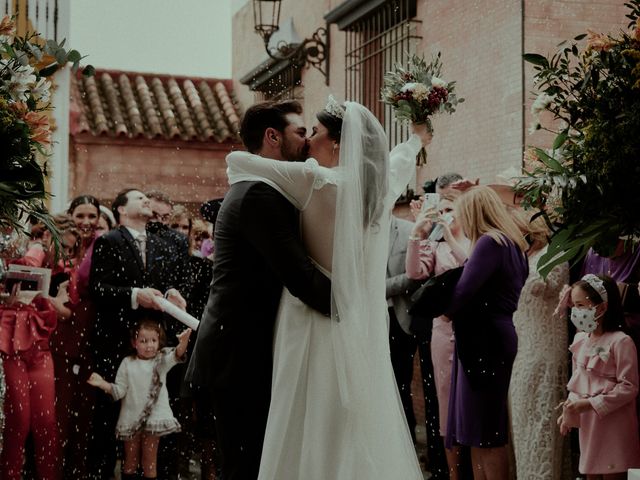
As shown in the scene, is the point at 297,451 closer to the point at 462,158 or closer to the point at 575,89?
the point at 575,89

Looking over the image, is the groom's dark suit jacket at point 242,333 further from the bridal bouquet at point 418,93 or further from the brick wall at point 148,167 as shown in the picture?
the brick wall at point 148,167

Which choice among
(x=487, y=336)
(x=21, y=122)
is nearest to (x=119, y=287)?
(x=21, y=122)

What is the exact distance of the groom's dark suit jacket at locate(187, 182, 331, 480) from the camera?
4492mm

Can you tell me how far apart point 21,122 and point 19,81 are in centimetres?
20

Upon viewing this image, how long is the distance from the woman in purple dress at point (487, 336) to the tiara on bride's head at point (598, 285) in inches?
19.0

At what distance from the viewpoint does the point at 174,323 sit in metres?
7.76

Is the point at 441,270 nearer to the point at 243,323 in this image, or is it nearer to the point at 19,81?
the point at 243,323

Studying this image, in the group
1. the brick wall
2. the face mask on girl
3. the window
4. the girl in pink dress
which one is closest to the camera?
the girl in pink dress

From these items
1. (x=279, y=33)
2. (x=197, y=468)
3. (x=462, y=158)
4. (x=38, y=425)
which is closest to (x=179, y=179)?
(x=279, y=33)

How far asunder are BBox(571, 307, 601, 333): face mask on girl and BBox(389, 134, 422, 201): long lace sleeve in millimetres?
1352

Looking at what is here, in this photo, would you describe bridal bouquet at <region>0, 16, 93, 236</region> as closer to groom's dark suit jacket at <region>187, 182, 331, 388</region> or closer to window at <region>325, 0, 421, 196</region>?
groom's dark suit jacket at <region>187, 182, 331, 388</region>

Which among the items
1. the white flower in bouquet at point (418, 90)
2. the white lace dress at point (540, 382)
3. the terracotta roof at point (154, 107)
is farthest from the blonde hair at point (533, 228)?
the terracotta roof at point (154, 107)

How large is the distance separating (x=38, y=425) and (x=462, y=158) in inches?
178

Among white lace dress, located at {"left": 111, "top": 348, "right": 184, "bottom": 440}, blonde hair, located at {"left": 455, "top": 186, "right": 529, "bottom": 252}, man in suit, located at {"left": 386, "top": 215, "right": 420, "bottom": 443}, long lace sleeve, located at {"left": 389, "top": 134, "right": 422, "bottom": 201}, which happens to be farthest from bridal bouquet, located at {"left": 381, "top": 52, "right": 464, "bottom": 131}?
white lace dress, located at {"left": 111, "top": 348, "right": 184, "bottom": 440}
